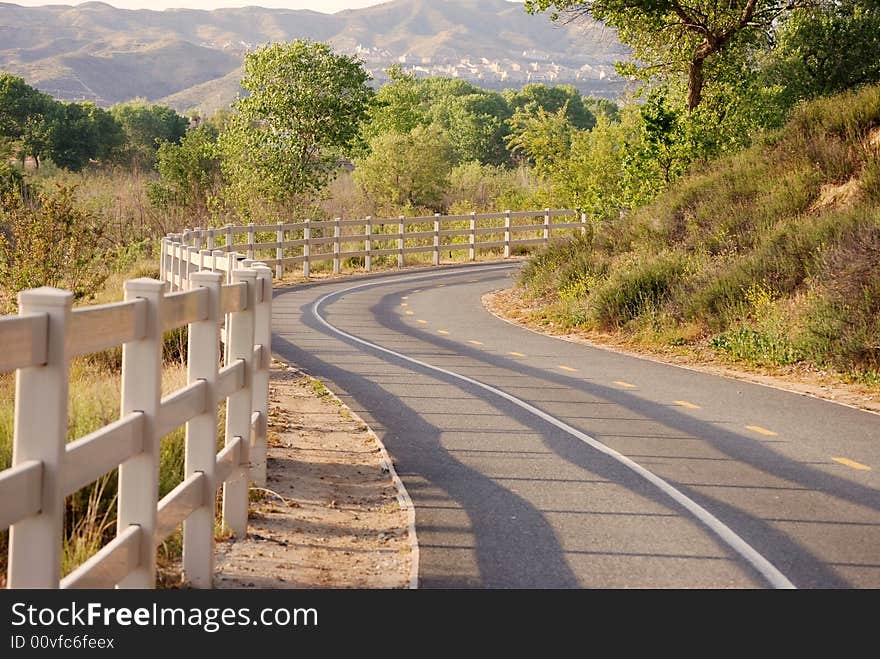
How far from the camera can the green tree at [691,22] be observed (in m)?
31.2

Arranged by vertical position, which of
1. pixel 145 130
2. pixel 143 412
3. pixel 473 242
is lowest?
pixel 143 412

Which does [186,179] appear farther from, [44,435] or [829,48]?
[44,435]

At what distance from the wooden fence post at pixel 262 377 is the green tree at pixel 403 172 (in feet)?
181

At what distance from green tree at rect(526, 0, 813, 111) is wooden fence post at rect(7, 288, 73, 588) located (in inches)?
1118

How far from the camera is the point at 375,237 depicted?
39.7m

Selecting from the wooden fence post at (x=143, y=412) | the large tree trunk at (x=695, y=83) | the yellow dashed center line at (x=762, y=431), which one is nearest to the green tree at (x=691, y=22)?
the large tree trunk at (x=695, y=83)

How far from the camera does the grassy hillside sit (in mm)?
16938

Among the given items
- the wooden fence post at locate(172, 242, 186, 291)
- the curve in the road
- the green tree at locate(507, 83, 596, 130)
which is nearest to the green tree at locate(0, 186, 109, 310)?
the wooden fence post at locate(172, 242, 186, 291)

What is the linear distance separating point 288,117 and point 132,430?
1780 inches

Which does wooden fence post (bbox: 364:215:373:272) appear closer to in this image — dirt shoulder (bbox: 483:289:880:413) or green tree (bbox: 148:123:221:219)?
green tree (bbox: 148:123:221:219)

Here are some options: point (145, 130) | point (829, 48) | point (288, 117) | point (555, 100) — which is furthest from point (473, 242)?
point (555, 100)

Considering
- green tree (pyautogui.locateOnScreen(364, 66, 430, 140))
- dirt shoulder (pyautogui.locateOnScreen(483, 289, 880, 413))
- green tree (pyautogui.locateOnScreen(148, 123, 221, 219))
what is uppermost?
green tree (pyautogui.locateOnScreen(364, 66, 430, 140))
